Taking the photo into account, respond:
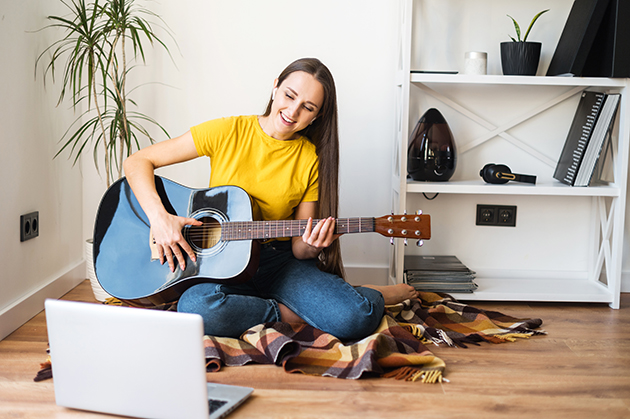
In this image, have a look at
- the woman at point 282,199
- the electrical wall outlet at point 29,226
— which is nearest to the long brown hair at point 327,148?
the woman at point 282,199

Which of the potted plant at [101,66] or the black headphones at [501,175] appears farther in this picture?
the black headphones at [501,175]

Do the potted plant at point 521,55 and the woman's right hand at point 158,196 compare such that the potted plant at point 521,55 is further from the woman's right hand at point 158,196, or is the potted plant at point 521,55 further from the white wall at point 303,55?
the woman's right hand at point 158,196

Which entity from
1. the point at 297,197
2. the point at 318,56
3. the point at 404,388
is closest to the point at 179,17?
the point at 318,56

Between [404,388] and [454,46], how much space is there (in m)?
1.43

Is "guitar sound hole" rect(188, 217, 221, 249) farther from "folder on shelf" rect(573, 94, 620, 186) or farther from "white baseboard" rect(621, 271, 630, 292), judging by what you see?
"white baseboard" rect(621, 271, 630, 292)

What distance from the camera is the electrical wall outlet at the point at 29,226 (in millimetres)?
1763

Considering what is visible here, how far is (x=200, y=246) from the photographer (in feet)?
5.04

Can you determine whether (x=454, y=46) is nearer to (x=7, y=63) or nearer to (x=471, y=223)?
(x=471, y=223)

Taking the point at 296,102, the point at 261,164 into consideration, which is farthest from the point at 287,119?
the point at 261,164

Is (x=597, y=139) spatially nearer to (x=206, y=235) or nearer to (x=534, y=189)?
(x=534, y=189)

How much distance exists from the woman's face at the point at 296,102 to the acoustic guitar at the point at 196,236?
0.82 feet

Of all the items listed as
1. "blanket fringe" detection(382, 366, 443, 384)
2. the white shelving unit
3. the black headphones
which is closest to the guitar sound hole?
"blanket fringe" detection(382, 366, 443, 384)

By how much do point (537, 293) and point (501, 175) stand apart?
0.46 meters

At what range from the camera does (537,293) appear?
202 cm
